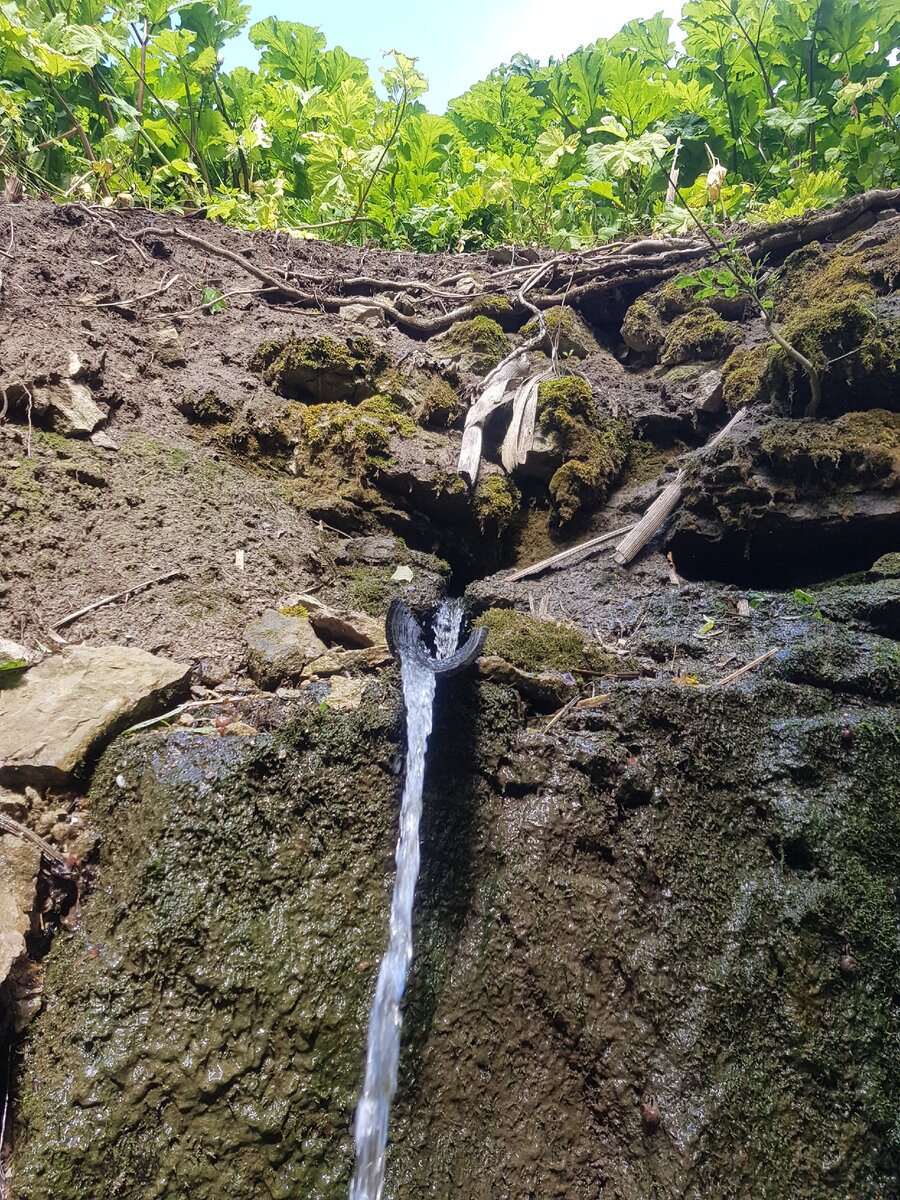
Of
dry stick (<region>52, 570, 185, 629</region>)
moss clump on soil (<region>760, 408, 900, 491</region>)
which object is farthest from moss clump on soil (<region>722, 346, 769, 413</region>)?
dry stick (<region>52, 570, 185, 629</region>)

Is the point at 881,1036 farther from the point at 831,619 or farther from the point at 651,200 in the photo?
the point at 651,200

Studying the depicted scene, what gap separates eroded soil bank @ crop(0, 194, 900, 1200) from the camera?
5.77 feet

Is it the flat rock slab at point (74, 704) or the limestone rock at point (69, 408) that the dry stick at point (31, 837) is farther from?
the limestone rock at point (69, 408)

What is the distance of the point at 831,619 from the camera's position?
3.02 meters

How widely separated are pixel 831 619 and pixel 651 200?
5646mm

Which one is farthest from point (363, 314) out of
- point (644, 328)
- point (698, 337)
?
point (698, 337)

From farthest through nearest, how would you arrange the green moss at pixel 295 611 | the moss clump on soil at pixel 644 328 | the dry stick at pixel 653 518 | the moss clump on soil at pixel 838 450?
the moss clump on soil at pixel 644 328, the dry stick at pixel 653 518, the moss clump on soil at pixel 838 450, the green moss at pixel 295 611

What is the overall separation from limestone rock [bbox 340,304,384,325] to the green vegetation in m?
1.59

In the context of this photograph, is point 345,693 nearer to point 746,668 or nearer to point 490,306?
point 746,668

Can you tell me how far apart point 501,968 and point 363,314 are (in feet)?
17.6

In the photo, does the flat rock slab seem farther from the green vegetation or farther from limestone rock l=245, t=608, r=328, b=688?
the green vegetation

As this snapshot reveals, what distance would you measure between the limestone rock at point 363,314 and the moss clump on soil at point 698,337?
8.31 ft

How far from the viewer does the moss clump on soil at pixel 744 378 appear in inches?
166

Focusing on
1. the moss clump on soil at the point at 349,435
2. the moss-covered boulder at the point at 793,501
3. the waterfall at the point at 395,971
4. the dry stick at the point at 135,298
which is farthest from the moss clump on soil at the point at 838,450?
the dry stick at the point at 135,298
